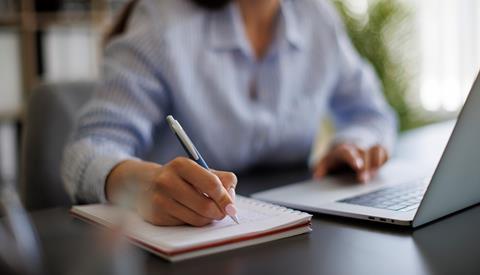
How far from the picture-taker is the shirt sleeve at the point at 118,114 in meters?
0.76

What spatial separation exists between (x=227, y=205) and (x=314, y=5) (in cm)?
78

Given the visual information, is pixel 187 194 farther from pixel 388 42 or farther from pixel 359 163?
pixel 388 42

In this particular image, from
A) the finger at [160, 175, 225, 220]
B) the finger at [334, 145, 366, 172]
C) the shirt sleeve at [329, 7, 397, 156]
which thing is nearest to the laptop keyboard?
the finger at [334, 145, 366, 172]

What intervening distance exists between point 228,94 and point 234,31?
0.12 meters

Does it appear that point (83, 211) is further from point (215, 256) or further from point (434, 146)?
point (434, 146)

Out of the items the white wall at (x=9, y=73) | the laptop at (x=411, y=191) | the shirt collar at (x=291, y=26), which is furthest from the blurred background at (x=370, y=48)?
the laptop at (x=411, y=191)

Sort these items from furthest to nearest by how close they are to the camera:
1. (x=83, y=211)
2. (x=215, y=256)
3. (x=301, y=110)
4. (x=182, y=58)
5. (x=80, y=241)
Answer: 1. (x=301, y=110)
2. (x=182, y=58)
3. (x=83, y=211)
4. (x=215, y=256)
5. (x=80, y=241)

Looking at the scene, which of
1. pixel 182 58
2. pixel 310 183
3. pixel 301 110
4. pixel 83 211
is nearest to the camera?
pixel 83 211

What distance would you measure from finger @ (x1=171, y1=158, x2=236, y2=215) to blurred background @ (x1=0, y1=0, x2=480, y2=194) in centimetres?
212

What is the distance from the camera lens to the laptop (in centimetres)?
54

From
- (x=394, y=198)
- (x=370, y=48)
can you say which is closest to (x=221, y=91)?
(x=394, y=198)

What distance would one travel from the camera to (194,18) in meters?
1.04

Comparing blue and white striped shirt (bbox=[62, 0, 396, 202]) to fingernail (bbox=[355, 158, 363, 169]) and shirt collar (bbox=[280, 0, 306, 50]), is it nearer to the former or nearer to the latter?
shirt collar (bbox=[280, 0, 306, 50])

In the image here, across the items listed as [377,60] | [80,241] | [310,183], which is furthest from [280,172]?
[377,60]
